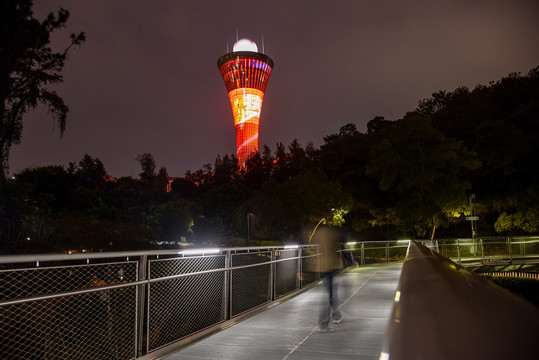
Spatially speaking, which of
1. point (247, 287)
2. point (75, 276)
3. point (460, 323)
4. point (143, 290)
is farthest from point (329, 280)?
point (247, 287)

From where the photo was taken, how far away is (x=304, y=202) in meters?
40.2

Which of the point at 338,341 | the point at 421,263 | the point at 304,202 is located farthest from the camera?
the point at 304,202

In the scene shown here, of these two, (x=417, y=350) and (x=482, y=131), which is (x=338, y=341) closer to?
(x=417, y=350)

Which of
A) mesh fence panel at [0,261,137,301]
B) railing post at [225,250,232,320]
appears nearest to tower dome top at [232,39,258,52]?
mesh fence panel at [0,261,137,301]

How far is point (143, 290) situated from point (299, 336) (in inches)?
93.7

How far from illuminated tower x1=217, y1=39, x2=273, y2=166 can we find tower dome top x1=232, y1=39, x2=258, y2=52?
17682 millimetres

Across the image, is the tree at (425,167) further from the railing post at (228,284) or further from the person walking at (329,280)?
the railing post at (228,284)

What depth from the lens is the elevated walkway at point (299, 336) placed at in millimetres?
5246

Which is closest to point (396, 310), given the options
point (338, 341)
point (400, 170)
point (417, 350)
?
point (417, 350)

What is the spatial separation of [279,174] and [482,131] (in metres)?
51.4

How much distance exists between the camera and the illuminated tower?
353 ft

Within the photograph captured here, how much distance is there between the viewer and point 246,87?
108m

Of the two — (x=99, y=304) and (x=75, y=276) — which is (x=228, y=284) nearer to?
(x=99, y=304)

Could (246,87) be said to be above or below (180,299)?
above
